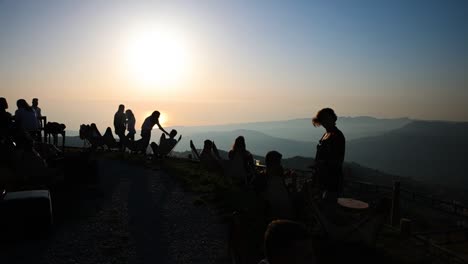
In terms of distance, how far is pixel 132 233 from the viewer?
21.7ft

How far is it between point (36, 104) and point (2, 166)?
7614 millimetres

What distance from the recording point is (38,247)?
5.81 metres

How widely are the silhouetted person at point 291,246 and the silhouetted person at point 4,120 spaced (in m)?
9.09

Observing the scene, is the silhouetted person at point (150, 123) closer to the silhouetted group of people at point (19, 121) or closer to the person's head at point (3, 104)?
the silhouetted group of people at point (19, 121)

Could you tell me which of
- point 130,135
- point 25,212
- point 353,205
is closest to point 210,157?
point 130,135

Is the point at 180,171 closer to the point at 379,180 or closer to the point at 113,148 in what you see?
the point at 113,148

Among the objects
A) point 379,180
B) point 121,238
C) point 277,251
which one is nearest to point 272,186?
point 121,238

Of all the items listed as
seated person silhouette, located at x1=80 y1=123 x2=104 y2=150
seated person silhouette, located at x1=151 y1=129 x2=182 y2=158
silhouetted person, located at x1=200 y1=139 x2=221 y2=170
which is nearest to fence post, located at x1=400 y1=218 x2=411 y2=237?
silhouetted person, located at x1=200 y1=139 x2=221 y2=170

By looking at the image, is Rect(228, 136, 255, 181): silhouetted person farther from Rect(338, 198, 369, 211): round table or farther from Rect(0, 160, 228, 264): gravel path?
Rect(338, 198, 369, 211): round table

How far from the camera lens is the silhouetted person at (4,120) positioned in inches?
347

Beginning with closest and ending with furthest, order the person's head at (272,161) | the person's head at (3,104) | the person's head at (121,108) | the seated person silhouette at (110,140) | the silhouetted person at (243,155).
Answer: the person's head at (272,161) → the person's head at (3,104) → the silhouetted person at (243,155) → the person's head at (121,108) → the seated person silhouette at (110,140)

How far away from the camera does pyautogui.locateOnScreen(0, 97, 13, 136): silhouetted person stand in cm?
880

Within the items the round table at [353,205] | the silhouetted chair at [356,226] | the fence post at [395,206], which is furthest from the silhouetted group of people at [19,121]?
the fence post at [395,206]

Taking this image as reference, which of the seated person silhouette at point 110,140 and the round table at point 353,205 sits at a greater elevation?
the seated person silhouette at point 110,140
